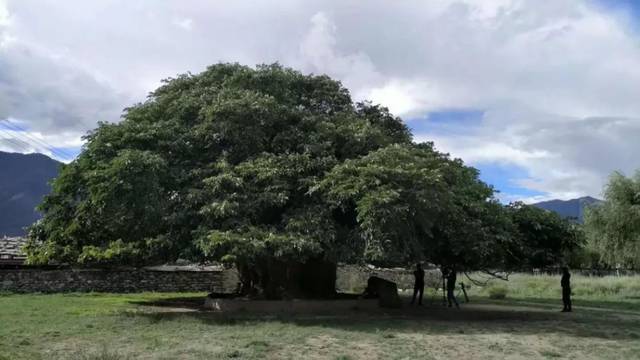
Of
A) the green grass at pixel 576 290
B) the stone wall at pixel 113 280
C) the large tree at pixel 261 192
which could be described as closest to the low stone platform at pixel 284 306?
the large tree at pixel 261 192

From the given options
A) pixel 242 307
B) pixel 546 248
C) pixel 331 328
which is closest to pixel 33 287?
pixel 242 307

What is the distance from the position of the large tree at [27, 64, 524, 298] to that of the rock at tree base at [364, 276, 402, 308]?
264 centimetres

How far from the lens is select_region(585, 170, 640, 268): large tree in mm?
35062

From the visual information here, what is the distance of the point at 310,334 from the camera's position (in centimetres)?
1633

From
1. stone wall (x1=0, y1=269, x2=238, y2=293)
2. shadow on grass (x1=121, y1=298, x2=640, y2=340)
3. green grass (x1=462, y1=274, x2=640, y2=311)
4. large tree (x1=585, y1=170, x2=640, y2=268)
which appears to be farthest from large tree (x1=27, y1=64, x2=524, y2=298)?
large tree (x1=585, y1=170, x2=640, y2=268)

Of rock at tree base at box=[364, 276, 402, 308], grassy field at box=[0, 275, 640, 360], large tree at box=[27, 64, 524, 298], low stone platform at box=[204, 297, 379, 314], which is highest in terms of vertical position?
large tree at box=[27, 64, 524, 298]

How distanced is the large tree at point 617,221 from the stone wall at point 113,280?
64.1 feet

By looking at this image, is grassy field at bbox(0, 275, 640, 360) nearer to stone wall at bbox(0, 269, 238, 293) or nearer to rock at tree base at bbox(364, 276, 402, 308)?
rock at tree base at bbox(364, 276, 402, 308)

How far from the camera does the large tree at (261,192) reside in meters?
18.5

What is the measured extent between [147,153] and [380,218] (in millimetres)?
6985

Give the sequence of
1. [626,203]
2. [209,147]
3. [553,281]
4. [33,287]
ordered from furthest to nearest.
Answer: [553,281] → [626,203] → [33,287] → [209,147]

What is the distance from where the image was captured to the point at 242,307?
22328mm

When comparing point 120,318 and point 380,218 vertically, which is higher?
point 380,218

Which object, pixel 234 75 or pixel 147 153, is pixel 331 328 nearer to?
pixel 147 153
